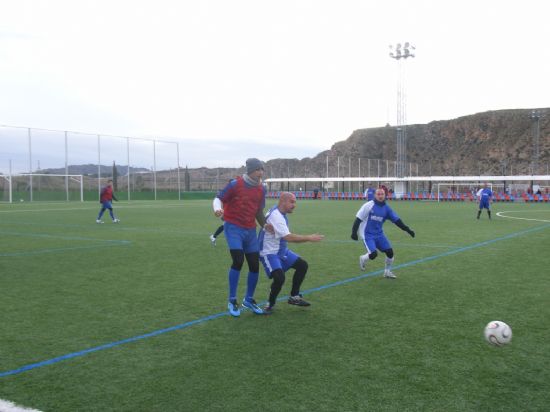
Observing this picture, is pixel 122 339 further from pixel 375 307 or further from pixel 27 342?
pixel 375 307

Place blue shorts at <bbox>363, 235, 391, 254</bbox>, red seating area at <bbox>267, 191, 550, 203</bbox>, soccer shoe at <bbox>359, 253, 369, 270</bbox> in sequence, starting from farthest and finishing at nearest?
1. red seating area at <bbox>267, 191, 550, 203</bbox>
2. soccer shoe at <bbox>359, 253, 369, 270</bbox>
3. blue shorts at <bbox>363, 235, 391, 254</bbox>

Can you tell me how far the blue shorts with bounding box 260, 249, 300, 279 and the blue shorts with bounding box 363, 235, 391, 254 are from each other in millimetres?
3026

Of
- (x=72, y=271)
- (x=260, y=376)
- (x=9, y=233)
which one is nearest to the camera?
(x=260, y=376)

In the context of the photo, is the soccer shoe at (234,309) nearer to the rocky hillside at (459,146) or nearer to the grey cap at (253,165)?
the grey cap at (253,165)

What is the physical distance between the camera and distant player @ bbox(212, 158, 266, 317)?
21.7 feet

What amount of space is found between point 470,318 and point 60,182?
170ft

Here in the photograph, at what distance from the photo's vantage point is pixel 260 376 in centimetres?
444

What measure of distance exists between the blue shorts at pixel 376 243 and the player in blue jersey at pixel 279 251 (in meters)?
2.93

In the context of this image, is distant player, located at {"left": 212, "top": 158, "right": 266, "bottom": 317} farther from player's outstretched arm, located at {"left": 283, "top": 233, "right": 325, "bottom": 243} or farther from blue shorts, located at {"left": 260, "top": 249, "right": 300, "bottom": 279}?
player's outstretched arm, located at {"left": 283, "top": 233, "right": 325, "bottom": 243}

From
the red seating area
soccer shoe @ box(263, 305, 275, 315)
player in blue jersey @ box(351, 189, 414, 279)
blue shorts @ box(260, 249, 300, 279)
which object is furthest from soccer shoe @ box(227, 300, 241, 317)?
the red seating area

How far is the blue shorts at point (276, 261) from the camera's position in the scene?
6617 mm

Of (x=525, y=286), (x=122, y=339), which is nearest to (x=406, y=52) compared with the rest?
(x=525, y=286)

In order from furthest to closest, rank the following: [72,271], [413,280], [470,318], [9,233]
→ [9,233], [72,271], [413,280], [470,318]

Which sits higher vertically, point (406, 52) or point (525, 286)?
point (406, 52)
